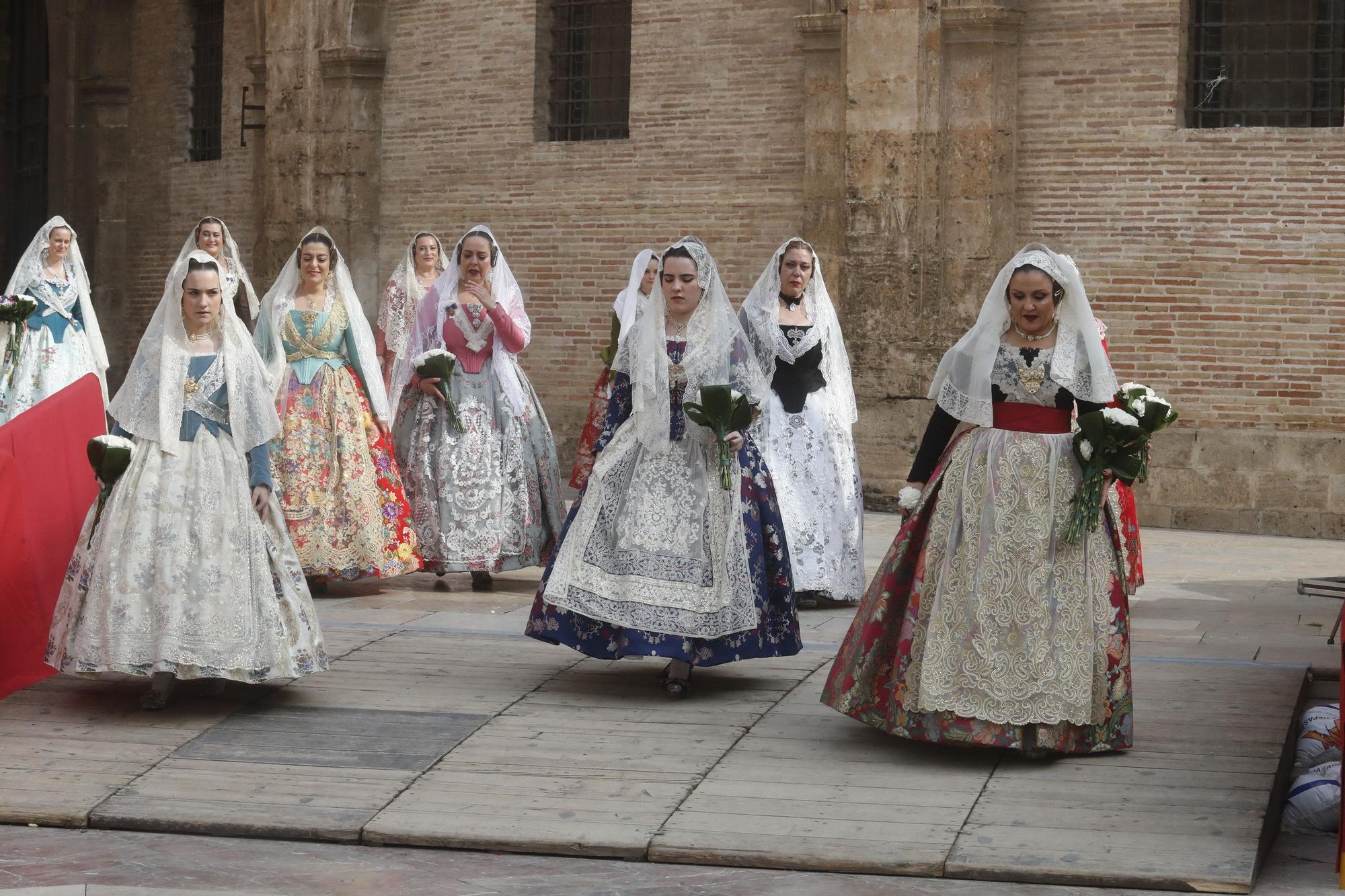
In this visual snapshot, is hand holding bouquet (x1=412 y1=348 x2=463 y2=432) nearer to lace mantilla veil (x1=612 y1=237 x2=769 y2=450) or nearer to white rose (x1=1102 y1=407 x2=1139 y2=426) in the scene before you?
lace mantilla veil (x1=612 y1=237 x2=769 y2=450)

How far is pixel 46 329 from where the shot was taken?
12234mm

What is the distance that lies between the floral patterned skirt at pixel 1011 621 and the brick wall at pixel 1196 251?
7272 millimetres

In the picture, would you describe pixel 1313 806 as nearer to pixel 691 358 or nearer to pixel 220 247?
pixel 691 358

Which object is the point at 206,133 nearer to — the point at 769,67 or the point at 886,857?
the point at 769,67

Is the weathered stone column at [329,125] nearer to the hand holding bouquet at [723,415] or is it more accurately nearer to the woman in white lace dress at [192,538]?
the woman in white lace dress at [192,538]

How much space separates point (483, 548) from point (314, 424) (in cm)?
107

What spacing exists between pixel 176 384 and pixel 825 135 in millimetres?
8341

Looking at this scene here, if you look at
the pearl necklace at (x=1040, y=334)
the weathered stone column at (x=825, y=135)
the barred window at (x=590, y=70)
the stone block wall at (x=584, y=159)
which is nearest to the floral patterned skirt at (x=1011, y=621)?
the pearl necklace at (x=1040, y=334)

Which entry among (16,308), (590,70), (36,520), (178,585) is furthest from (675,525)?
(590,70)

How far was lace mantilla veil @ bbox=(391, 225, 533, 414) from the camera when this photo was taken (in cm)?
949

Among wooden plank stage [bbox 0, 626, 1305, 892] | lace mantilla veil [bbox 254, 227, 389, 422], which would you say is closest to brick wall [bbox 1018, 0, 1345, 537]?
wooden plank stage [bbox 0, 626, 1305, 892]

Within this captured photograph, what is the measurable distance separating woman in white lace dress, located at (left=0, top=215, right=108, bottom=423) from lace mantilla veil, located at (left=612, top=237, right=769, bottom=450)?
6.11 meters

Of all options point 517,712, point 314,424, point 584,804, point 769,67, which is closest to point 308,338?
point 314,424

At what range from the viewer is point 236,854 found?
Result: 16.6 ft
